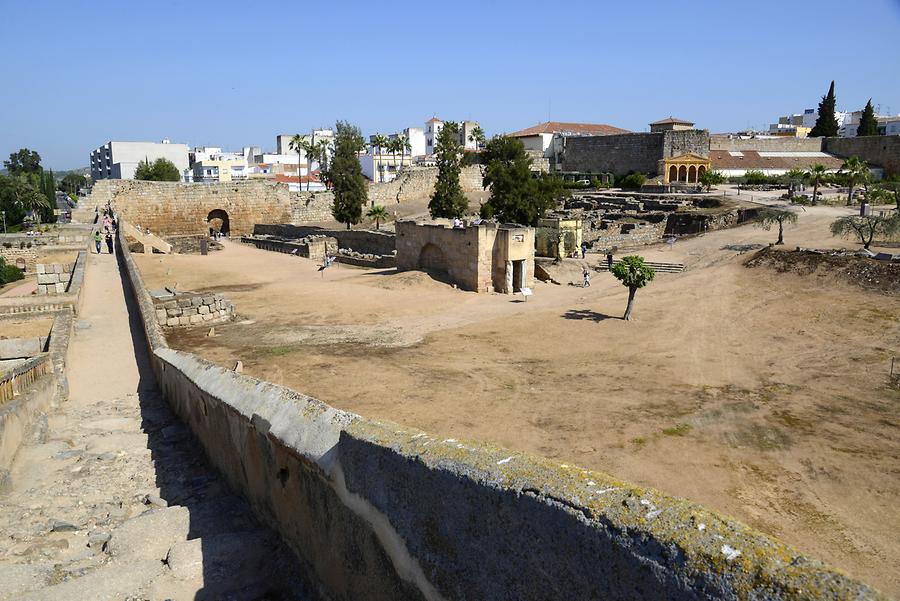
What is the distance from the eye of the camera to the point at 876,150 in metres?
61.8

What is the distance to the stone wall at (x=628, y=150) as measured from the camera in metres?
62.0

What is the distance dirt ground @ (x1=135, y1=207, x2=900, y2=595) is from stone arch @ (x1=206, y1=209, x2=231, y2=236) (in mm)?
17985

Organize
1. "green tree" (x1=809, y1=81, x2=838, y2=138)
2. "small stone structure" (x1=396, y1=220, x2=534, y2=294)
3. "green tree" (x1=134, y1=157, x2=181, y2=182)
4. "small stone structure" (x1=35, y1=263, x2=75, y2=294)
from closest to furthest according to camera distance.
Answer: "small stone structure" (x1=35, y1=263, x2=75, y2=294) → "small stone structure" (x1=396, y1=220, x2=534, y2=294) → "green tree" (x1=134, y1=157, x2=181, y2=182) → "green tree" (x1=809, y1=81, x2=838, y2=138)

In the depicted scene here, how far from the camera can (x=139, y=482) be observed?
5750 mm

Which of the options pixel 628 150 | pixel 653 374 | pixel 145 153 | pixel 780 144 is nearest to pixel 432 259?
pixel 653 374

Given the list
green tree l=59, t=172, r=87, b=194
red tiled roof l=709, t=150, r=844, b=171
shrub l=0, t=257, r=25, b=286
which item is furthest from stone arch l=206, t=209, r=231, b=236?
green tree l=59, t=172, r=87, b=194

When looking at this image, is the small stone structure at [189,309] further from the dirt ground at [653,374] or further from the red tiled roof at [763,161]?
the red tiled roof at [763,161]

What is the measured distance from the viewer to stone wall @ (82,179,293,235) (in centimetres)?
3972

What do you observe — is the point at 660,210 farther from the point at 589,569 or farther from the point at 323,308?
the point at 589,569

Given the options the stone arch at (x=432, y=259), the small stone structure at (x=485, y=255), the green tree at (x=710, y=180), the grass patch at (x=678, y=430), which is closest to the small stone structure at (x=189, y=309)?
the small stone structure at (x=485, y=255)

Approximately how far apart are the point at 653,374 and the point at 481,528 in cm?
1282

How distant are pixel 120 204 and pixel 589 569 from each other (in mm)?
43221

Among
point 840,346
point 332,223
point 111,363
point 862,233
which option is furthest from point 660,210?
point 111,363

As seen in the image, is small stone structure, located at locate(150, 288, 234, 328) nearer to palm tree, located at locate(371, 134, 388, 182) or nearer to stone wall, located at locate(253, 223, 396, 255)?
stone wall, located at locate(253, 223, 396, 255)
